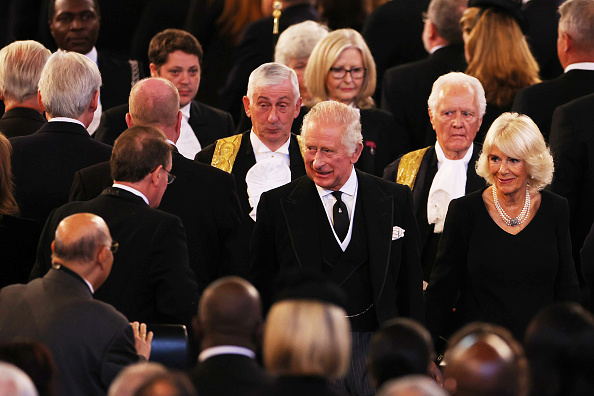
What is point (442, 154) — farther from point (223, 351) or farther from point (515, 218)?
point (223, 351)

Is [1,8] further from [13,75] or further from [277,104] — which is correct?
[277,104]

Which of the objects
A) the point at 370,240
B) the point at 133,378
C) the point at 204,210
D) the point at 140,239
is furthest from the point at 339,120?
the point at 133,378

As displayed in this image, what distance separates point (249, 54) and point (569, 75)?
2435mm

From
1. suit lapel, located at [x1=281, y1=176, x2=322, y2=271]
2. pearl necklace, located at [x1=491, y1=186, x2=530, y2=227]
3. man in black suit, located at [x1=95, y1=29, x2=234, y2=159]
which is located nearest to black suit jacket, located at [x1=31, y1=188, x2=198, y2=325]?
suit lapel, located at [x1=281, y1=176, x2=322, y2=271]

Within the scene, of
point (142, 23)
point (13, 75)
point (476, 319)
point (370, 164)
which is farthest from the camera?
point (142, 23)

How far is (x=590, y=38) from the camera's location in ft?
22.2

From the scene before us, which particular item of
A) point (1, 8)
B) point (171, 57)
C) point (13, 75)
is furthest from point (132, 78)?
point (13, 75)

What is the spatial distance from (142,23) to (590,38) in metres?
3.60

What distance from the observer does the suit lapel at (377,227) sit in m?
5.23

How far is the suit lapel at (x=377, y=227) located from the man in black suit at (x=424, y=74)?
1953 mm

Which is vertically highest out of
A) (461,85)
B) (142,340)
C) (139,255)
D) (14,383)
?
(461,85)

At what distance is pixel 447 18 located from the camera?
7.61 meters

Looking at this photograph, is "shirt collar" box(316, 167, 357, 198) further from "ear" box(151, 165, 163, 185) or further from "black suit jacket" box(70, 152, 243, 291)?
"ear" box(151, 165, 163, 185)

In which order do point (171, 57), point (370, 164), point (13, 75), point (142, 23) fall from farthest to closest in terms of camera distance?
point (142, 23) → point (171, 57) → point (370, 164) → point (13, 75)
